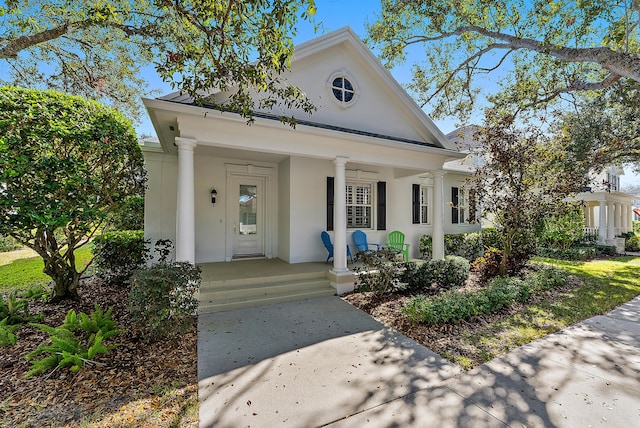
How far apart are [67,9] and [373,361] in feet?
31.2

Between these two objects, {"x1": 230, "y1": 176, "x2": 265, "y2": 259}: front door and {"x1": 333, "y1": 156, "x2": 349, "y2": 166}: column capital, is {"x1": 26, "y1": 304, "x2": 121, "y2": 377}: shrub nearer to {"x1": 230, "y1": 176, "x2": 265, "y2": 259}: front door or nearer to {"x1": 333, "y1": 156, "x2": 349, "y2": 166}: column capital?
{"x1": 230, "y1": 176, "x2": 265, "y2": 259}: front door

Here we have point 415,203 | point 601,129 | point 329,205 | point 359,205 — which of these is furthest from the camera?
point 415,203

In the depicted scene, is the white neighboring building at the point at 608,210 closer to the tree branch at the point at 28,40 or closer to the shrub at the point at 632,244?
the shrub at the point at 632,244

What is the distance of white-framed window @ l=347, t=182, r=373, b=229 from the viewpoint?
29.8 feet

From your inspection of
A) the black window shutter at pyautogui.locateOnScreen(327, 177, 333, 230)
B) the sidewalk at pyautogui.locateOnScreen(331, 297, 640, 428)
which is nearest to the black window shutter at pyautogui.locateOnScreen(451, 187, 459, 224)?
the black window shutter at pyautogui.locateOnScreen(327, 177, 333, 230)

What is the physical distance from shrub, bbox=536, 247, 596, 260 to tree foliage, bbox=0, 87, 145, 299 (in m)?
15.4

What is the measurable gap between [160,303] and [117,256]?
354 cm

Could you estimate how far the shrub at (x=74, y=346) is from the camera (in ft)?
10.4

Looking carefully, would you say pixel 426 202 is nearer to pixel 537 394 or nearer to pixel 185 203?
pixel 537 394

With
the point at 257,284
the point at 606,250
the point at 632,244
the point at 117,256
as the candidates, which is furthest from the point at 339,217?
the point at 632,244

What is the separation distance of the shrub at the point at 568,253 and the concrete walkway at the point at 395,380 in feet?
31.2

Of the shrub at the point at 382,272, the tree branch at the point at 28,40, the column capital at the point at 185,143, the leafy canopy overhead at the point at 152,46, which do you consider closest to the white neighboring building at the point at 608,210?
the shrub at the point at 382,272

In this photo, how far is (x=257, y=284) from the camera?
600 cm

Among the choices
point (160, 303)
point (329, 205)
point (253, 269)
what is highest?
point (329, 205)
